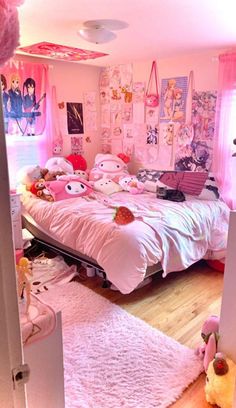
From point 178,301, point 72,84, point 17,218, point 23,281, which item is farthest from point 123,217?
point 72,84

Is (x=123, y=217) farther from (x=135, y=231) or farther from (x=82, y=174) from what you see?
(x=82, y=174)

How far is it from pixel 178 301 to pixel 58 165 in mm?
2127

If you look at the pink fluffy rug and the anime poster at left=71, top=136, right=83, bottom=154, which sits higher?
the anime poster at left=71, top=136, right=83, bottom=154

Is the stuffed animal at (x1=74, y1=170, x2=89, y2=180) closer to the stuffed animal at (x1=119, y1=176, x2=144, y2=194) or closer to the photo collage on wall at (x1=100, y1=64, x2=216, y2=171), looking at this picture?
the stuffed animal at (x1=119, y1=176, x2=144, y2=194)

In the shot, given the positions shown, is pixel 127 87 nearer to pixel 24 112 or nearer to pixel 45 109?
pixel 45 109

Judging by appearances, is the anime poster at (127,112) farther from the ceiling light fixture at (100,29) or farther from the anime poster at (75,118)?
the ceiling light fixture at (100,29)

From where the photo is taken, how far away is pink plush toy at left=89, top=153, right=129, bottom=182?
3920mm

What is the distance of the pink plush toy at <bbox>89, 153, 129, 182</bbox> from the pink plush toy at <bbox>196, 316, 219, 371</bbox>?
228cm

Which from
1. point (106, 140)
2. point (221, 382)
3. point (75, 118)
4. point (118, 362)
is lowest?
point (118, 362)

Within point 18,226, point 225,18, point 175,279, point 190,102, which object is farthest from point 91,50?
point 175,279

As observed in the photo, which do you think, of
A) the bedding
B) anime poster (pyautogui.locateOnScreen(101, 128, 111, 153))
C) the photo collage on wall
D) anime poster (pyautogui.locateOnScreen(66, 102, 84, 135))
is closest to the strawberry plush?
the bedding

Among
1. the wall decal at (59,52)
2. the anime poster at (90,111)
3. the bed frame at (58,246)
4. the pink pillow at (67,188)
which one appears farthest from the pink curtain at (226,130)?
the anime poster at (90,111)

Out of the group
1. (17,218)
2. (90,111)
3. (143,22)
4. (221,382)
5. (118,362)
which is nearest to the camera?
(221,382)

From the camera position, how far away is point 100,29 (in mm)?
2316
